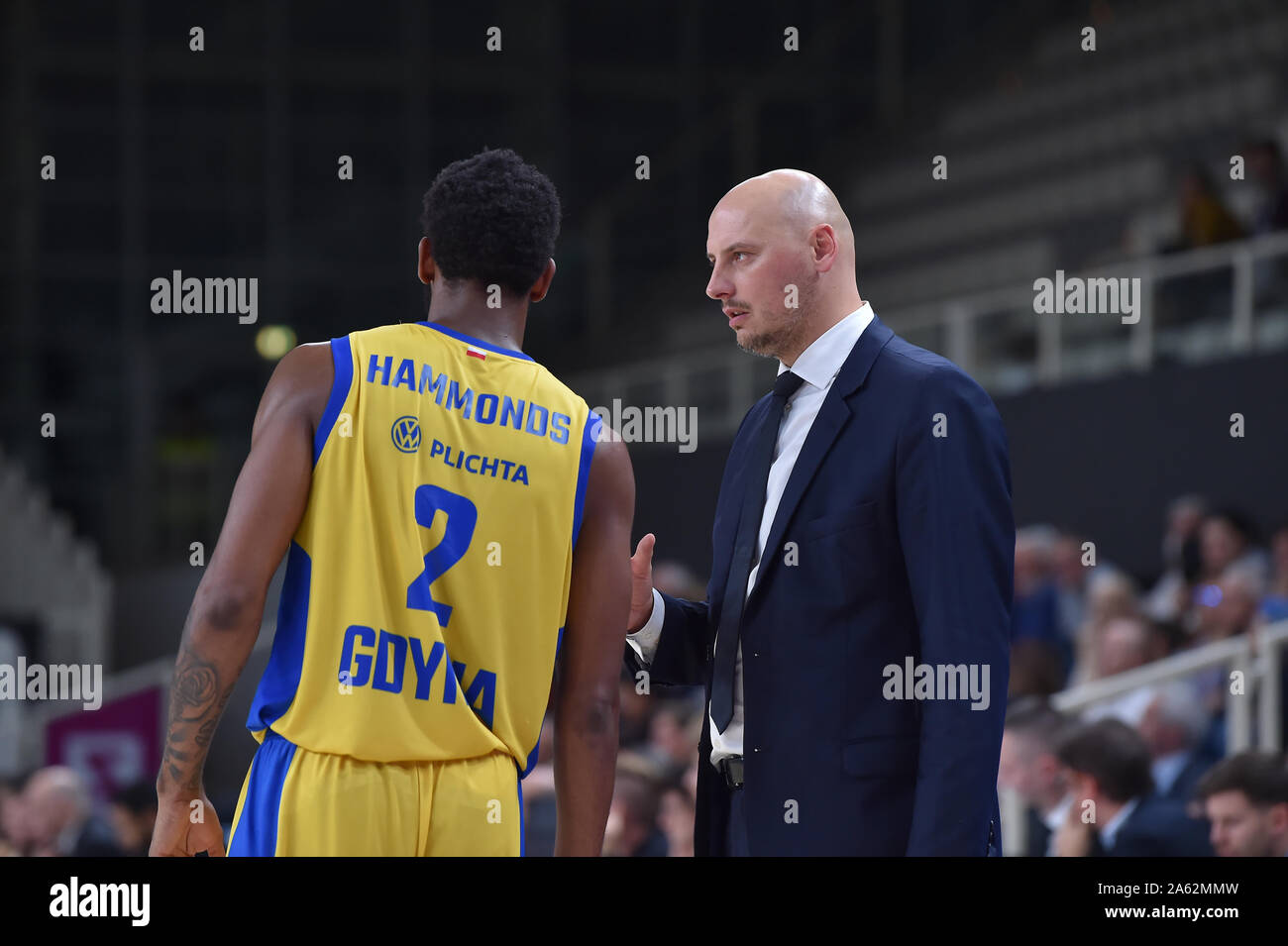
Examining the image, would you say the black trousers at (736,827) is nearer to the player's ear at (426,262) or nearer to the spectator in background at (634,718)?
the player's ear at (426,262)

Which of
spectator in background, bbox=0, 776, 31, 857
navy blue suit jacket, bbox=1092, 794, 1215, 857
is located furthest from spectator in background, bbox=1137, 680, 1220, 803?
spectator in background, bbox=0, 776, 31, 857

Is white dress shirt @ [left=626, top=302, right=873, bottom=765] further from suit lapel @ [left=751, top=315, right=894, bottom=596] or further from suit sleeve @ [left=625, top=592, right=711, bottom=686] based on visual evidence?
suit sleeve @ [left=625, top=592, right=711, bottom=686]

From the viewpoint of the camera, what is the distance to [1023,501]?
7973 mm

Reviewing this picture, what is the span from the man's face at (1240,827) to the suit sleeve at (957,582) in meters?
1.69

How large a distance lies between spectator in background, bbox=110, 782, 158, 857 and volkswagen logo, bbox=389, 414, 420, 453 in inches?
171

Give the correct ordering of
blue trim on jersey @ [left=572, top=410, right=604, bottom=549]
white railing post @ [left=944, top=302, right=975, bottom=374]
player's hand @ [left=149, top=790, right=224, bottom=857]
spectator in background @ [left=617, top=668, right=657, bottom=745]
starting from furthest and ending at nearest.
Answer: white railing post @ [left=944, top=302, right=975, bottom=374]
spectator in background @ [left=617, top=668, right=657, bottom=745]
blue trim on jersey @ [left=572, top=410, right=604, bottom=549]
player's hand @ [left=149, top=790, right=224, bottom=857]

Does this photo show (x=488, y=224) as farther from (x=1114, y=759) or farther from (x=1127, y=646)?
(x=1127, y=646)

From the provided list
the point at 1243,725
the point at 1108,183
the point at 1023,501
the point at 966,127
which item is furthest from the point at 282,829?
the point at 966,127

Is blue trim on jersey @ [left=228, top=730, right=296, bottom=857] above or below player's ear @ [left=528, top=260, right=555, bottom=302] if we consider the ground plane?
below

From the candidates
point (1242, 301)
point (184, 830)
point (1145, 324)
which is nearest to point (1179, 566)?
point (1242, 301)

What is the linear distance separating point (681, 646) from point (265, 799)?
2.57 feet

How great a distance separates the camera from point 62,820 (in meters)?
6.01

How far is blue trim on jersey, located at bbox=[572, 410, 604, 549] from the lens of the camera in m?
2.31
